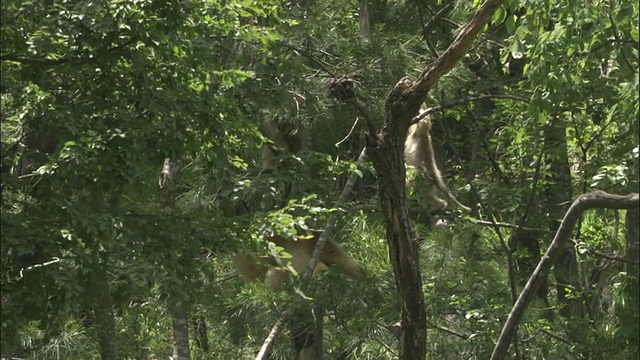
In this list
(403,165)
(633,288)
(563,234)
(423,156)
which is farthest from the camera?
(423,156)

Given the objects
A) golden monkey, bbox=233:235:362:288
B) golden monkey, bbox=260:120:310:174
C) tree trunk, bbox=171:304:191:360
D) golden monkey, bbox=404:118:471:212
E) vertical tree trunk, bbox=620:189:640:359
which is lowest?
tree trunk, bbox=171:304:191:360

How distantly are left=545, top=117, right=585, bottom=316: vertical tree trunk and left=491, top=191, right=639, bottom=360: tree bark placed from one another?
2.31 meters

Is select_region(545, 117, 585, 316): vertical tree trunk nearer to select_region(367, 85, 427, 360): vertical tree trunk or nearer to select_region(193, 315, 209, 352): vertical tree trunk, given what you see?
select_region(367, 85, 427, 360): vertical tree trunk

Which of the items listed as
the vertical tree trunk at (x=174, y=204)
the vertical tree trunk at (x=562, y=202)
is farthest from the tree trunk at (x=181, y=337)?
the vertical tree trunk at (x=562, y=202)

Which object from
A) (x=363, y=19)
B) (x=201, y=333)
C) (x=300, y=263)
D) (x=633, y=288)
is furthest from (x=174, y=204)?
(x=201, y=333)

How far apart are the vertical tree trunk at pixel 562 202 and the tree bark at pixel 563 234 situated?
231 centimetres

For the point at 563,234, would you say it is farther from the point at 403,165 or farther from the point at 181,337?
the point at 181,337

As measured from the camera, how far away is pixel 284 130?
10531mm

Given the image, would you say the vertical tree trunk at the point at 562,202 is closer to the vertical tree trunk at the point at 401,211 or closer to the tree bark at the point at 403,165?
the tree bark at the point at 403,165

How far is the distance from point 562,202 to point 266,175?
2521 mm

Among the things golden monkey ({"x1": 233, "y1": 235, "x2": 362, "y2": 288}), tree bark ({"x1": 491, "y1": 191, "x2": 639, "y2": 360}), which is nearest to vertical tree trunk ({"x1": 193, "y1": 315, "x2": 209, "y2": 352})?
golden monkey ({"x1": 233, "y1": 235, "x2": 362, "y2": 288})

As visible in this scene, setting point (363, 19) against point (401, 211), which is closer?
point (401, 211)

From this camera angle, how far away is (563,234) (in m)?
5.42

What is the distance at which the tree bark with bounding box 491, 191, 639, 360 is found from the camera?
5121 mm
